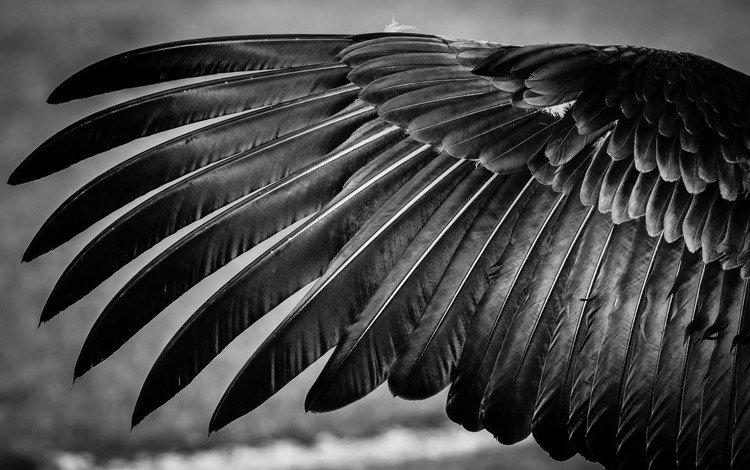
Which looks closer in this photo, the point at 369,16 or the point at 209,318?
the point at 209,318

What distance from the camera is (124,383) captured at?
564cm

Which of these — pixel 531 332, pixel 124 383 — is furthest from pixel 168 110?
pixel 124 383

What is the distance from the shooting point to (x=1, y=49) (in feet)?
32.4

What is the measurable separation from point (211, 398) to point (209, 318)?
333 cm

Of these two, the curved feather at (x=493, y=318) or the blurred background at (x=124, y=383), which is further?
the blurred background at (x=124, y=383)

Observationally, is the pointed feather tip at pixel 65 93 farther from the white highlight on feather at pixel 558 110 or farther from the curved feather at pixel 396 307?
the white highlight on feather at pixel 558 110

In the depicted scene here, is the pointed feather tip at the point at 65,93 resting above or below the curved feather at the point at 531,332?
above

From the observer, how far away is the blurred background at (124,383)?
5.12 meters

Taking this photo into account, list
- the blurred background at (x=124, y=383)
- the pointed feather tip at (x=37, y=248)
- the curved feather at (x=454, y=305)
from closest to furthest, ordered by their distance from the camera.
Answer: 1. the pointed feather tip at (x=37, y=248)
2. the curved feather at (x=454, y=305)
3. the blurred background at (x=124, y=383)

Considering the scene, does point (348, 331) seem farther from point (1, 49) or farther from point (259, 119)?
point (1, 49)

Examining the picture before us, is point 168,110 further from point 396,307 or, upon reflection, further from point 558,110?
point 558,110

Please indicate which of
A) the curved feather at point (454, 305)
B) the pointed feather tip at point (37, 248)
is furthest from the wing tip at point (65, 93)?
the curved feather at point (454, 305)

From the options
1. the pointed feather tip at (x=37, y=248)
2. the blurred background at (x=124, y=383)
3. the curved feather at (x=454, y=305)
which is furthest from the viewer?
the blurred background at (x=124, y=383)

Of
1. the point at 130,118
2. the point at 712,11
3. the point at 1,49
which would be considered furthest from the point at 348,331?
the point at 712,11
